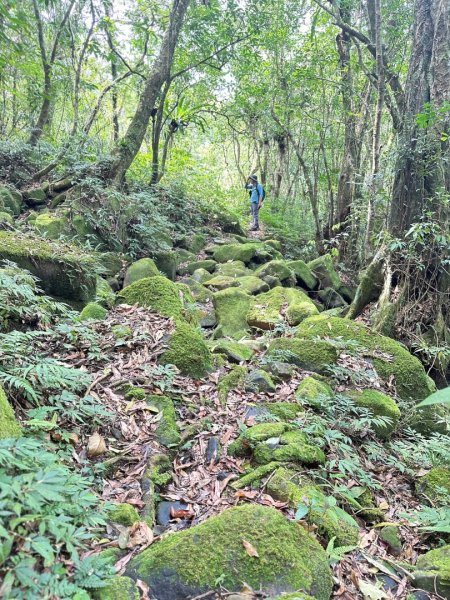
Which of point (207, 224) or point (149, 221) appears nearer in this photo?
point (149, 221)

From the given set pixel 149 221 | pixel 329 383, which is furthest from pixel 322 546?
pixel 149 221

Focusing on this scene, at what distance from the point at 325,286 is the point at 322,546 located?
8754 mm

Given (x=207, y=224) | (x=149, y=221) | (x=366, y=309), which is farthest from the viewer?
(x=207, y=224)

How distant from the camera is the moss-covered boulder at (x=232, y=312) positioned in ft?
22.5

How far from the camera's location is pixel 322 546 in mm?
2570

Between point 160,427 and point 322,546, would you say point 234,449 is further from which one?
point 322,546

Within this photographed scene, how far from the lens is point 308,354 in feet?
17.0

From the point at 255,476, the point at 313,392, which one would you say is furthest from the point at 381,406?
the point at 255,476

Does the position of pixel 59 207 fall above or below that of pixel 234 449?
above

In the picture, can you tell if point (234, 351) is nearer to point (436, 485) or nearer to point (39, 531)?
point (436, 485)

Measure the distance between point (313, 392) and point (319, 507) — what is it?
1.67 meters

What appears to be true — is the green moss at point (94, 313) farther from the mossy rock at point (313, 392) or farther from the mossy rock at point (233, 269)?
the mossy rock at point (233, 269)

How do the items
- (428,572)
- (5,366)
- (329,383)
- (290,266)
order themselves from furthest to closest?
(290,266)
(329,383)
(5,366)
(428,572)

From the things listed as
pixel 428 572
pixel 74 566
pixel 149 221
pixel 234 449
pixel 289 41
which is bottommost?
pixel 428 572
